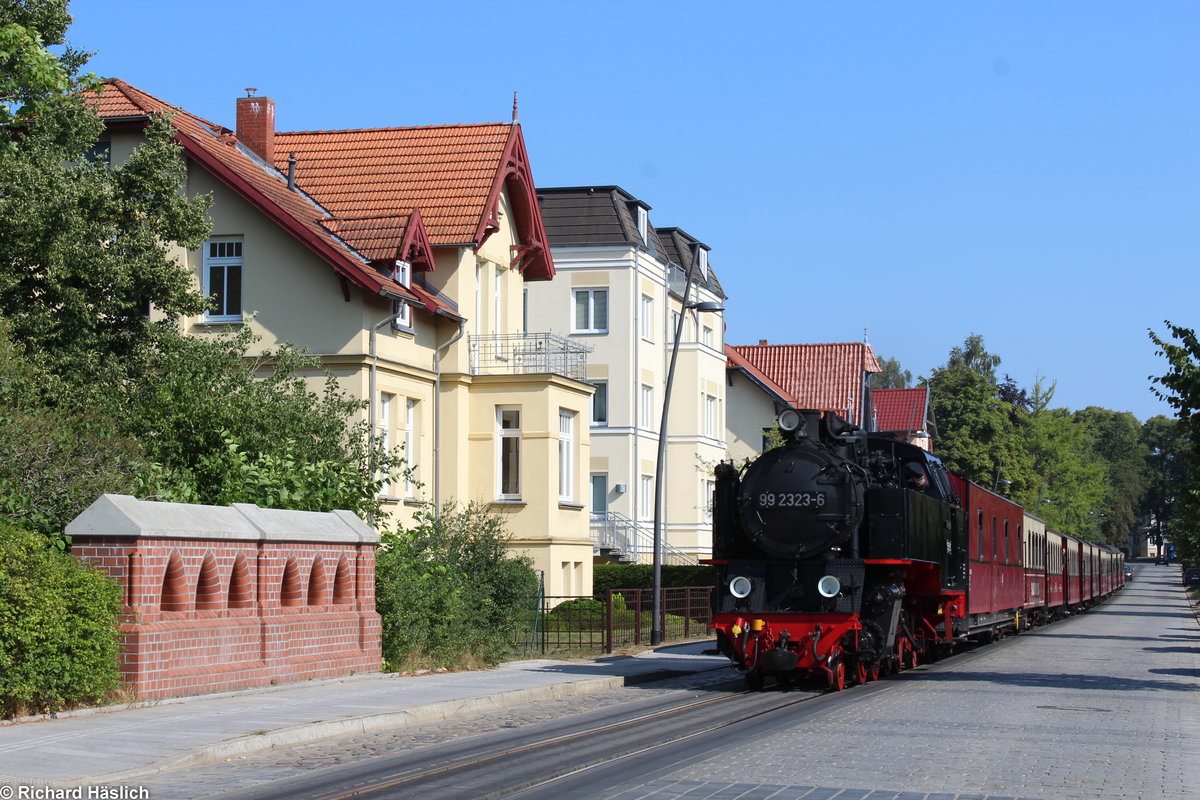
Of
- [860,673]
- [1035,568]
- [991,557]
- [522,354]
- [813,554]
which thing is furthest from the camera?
[1035,568]

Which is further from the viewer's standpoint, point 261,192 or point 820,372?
point 820,372

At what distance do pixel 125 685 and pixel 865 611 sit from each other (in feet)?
30.0

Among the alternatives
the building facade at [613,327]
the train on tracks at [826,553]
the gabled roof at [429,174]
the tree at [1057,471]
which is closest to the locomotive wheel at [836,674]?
the train on tracks at [826,553]

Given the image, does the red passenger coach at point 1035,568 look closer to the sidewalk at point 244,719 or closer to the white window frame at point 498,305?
the white window frame at point 498,305

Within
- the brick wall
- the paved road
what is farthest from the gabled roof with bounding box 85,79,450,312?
the paved road

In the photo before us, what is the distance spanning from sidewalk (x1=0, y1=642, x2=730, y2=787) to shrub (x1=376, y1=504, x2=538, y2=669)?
0.61 m

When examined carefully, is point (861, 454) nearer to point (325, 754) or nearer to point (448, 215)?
point (325, 754)

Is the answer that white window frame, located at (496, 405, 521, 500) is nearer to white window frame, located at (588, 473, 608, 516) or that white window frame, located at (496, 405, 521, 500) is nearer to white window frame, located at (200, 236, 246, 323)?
white window frame, located at (200, 236, 246, 323)

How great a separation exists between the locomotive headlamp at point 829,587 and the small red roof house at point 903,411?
65.3 m

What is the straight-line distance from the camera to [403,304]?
28969 millimetres

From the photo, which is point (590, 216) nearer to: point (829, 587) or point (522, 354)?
point (522, 354)

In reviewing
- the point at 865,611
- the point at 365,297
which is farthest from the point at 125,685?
the point at 365,297

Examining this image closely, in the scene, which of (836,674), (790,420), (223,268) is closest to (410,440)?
(223,268)

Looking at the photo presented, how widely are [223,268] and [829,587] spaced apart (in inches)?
603
